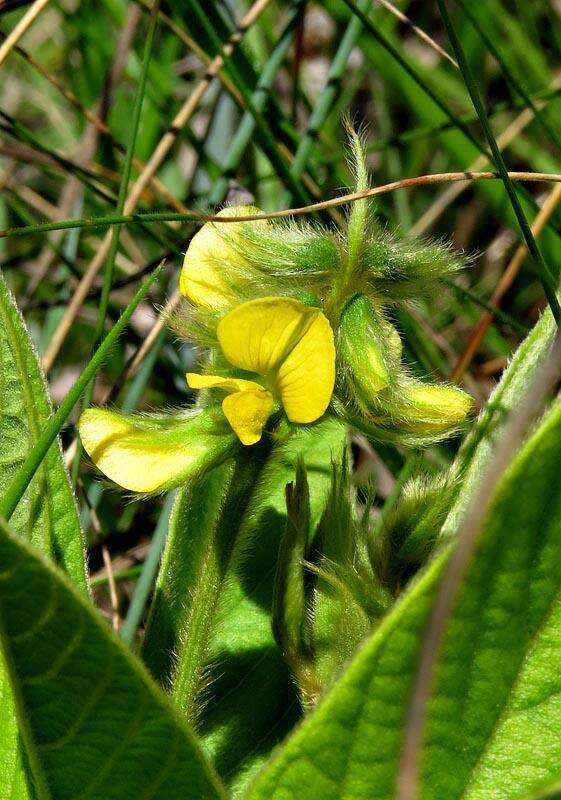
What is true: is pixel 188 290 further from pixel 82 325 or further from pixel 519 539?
Result: pixel 82 325

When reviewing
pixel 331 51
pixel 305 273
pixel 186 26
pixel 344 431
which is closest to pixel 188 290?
pixel 305 273

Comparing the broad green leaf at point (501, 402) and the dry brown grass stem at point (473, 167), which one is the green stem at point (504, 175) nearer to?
the broad green leaf at point (501, 402)

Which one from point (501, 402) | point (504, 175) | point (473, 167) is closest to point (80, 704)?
point (501, 402)

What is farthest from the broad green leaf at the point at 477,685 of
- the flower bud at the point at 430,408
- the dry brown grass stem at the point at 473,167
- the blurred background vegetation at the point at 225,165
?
the dry brown grass stem at the point at 473,167

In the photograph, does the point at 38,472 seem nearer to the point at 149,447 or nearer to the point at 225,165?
the point at 149,447

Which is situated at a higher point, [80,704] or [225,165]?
[225,165]
